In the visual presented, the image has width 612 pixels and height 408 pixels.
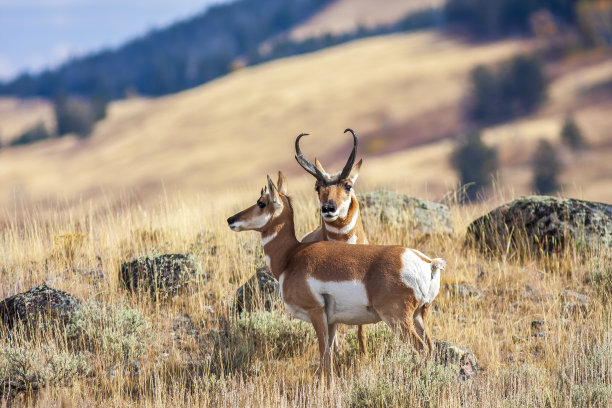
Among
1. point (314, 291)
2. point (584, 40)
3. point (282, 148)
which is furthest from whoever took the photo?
point (584, 40)

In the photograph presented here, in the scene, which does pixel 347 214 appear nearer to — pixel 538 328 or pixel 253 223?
pixel 253 223

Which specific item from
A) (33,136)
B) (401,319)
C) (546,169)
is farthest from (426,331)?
(33,136)

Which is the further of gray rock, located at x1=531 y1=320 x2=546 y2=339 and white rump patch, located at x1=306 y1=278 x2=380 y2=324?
gray rock, located at x1=531 y1=320 x2=546 y2=339

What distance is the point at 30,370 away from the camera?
19.5 ft

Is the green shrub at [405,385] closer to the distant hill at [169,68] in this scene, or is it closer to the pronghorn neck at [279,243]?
the pronghorn neck at [279,243]

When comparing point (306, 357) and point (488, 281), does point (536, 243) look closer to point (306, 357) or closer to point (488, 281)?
point (488, 281)

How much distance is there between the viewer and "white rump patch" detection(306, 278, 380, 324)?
17.9 ft

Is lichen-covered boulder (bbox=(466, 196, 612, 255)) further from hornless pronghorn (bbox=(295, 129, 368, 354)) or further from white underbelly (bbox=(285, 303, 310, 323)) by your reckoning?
white underbelly (bbox=(285, 303, 310, 323))

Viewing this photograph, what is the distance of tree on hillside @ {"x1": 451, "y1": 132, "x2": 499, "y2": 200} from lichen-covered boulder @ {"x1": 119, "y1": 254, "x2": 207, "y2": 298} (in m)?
52.5

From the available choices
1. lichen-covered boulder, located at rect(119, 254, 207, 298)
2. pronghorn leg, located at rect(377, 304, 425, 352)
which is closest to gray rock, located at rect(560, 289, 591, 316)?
pronghorn leg, located at rect(377, 304, 425, 352)

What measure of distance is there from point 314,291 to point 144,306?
2.85 m

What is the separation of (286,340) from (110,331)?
178cm

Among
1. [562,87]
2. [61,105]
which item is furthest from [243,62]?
[562,87]

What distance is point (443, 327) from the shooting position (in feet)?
24.1
